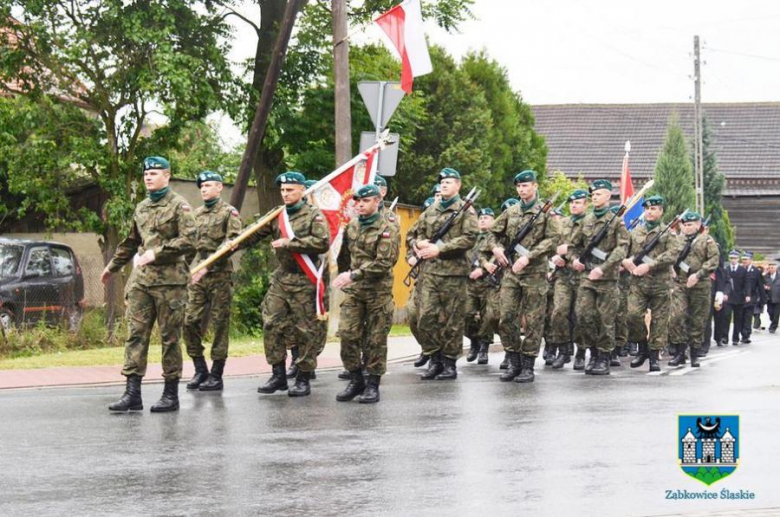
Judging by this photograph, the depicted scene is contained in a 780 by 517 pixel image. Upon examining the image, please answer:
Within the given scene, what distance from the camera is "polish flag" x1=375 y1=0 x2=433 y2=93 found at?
17.7 meters

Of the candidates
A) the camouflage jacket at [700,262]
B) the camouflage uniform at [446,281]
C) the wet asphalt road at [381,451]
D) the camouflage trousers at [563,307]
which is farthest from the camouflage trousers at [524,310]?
the camouflage jacket at [700,262]

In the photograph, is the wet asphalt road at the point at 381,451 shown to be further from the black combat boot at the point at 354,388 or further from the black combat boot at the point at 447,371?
the black combat boot at the point at 447,371

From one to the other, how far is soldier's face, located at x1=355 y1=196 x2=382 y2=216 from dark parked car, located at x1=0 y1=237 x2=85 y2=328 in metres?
7.25

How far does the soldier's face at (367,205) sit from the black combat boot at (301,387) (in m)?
A: 1.65

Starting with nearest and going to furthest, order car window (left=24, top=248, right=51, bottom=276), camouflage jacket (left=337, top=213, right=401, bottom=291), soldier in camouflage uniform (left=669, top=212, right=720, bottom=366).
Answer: camouflage jacket (left=337, top=213, right=401, bottom=291) → soldier in camouflage uniform (left=669, top=212, right=720, bottom=366) → car window (left=24, top=248, right=51, bottom=276)

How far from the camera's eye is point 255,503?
7203 millimetres

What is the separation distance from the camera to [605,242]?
1465 cm

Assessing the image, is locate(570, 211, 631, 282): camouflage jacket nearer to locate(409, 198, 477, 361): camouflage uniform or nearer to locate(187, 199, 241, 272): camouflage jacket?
locate(409, 198, 477, 361): camouflage uniform

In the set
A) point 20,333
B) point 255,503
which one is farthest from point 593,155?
point 255,503

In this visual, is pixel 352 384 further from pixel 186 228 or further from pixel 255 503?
pixel 255 503

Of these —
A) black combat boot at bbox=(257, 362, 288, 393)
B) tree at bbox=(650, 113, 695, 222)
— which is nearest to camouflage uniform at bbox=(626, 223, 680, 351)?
black combat boot at bbox=(257, 362, 288, 393)

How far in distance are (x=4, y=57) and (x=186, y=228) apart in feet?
33.3

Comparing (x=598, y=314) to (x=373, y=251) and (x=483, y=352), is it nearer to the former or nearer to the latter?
(x=483, y=352)

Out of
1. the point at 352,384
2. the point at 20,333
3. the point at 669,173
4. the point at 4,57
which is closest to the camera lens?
the point at 352,384
